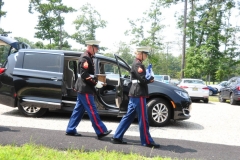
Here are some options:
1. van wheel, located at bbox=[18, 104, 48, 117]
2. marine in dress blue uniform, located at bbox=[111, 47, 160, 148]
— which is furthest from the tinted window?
marine in dress blue uniform, located at bbox=[111, 47, 160, 148]

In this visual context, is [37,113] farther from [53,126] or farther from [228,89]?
[228,89]

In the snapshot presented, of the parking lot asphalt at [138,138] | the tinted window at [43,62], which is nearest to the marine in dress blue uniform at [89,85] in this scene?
the parking lot asphalt at [138,138]

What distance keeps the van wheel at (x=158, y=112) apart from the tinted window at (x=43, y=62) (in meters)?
2.70

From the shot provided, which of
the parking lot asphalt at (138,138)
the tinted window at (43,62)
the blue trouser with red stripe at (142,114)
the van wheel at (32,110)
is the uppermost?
the tinted window at (43,62)

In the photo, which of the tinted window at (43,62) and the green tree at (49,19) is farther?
the green tree at (49,19)

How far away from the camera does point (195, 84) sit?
16609 mm

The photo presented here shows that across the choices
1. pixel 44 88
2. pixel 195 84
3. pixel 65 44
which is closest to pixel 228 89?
pixel 195 84

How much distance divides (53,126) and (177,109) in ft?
10.4

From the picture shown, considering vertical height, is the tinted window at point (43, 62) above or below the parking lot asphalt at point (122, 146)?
above

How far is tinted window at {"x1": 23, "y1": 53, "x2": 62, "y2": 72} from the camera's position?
26.4ft

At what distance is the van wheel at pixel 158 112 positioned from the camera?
7.53 m

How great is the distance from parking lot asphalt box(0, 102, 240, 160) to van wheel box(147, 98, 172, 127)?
18cm

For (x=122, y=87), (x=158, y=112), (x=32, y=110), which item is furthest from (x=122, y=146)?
(x=32, y=110)

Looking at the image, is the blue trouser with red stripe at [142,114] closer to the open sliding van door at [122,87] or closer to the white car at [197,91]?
the open sliding van door at [122,87]
